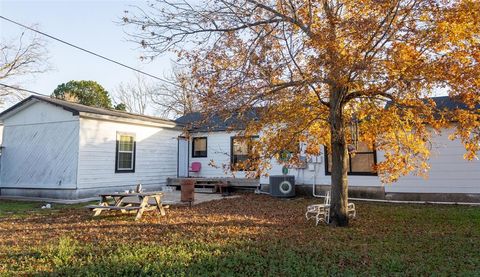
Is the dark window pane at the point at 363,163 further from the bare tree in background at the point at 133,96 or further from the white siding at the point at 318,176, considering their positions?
the bare tree in background at the point at 133,96

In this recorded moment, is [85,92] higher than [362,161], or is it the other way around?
[85,92]

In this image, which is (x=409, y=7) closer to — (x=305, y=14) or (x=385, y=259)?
(x=305, y=14)

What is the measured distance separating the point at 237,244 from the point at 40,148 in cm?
1087

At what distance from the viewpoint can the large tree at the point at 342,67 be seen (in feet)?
18.9

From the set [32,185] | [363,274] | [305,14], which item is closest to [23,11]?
[32,185]

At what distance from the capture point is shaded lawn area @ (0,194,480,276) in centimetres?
432

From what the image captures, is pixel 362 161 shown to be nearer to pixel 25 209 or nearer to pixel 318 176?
pixel 318 176

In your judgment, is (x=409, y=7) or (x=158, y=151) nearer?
(x=409, y=7)

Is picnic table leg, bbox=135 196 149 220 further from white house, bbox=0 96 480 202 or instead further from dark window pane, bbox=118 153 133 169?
dark window pane, bbox=118 153 133 169

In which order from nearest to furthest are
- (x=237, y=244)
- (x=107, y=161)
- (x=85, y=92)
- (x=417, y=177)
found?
(x=237, y=244) < (x=417, y=177) < (x=107, y=161) < (x=85, y=92)

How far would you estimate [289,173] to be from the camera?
45.0ft

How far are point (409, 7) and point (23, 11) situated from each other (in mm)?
12962

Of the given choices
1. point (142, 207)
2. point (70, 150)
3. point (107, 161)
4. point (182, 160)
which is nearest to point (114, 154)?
point (107, 161)

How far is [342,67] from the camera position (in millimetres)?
5844
